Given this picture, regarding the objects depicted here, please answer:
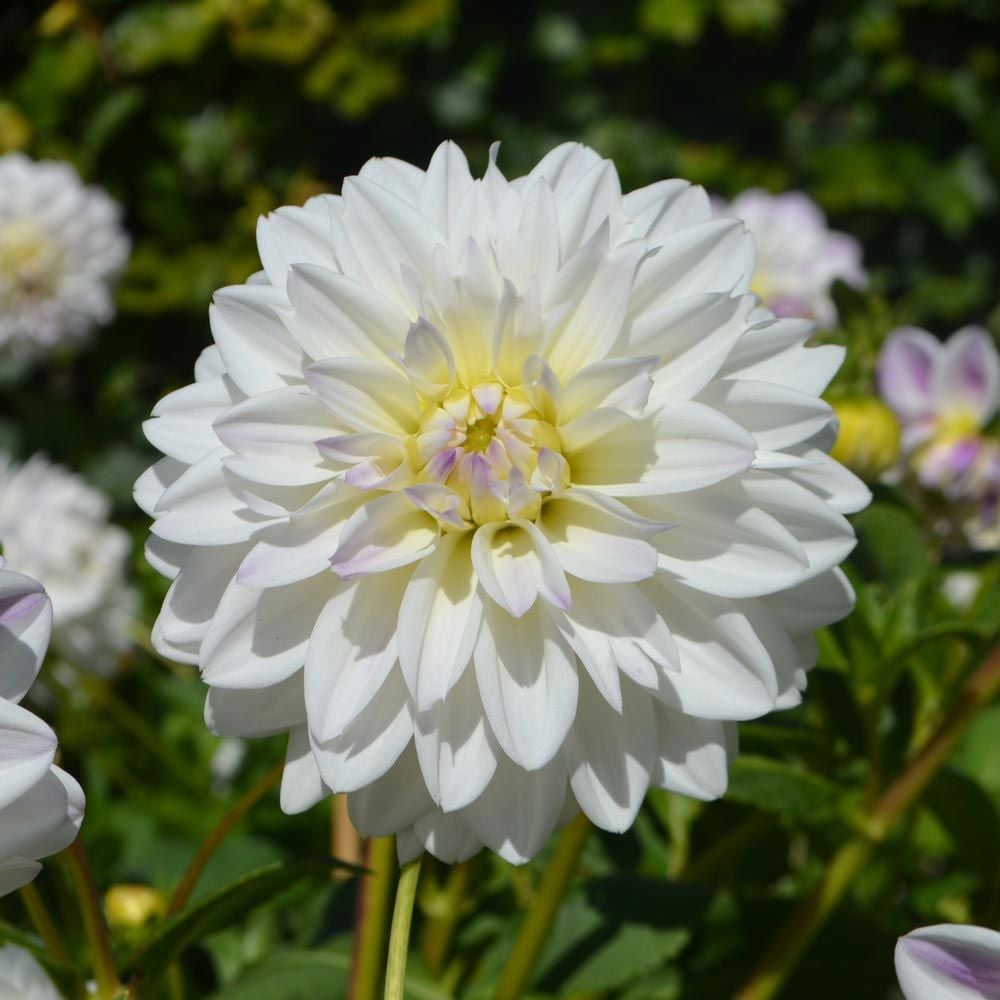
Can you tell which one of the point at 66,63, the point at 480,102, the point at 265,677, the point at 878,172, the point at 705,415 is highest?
the point at 705,415

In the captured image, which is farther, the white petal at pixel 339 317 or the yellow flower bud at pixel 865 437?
the yellow flower bud at pixel 865 437

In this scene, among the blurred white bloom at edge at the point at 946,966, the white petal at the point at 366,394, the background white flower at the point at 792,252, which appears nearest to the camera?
the blurred white bloom at edge at the point at 946,966

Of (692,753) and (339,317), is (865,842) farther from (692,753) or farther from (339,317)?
(339,317)

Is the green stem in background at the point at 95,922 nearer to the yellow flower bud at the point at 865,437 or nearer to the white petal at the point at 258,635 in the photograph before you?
the white petal at the point at 258,635

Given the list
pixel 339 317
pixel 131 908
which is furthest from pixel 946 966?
pixel 131 908

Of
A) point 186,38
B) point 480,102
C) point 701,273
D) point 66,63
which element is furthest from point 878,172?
point 701,273

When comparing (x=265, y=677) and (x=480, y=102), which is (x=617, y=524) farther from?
(x=480, y=102)

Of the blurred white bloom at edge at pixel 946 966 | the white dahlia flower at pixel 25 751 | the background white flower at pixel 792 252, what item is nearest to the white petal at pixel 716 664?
the blurred white bloom at edge at pixel 946 966
